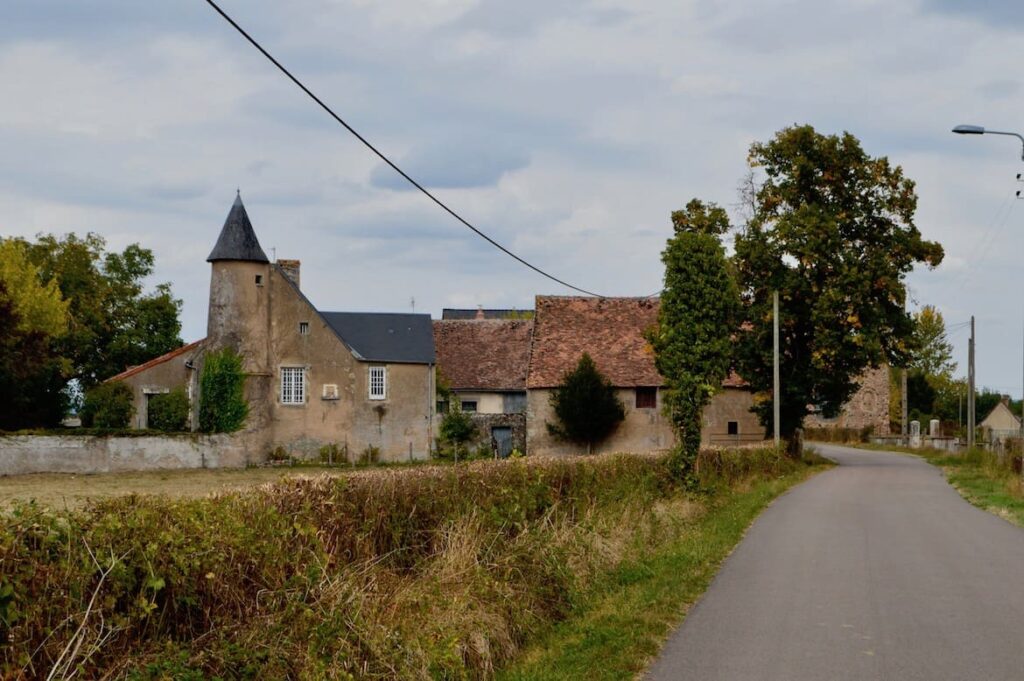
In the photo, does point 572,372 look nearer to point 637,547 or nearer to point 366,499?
point 637,547

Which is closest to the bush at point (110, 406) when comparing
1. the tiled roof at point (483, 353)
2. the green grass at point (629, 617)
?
the tiled roof at point (483, 353)

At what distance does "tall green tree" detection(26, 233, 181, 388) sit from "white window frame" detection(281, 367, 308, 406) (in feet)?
56.2

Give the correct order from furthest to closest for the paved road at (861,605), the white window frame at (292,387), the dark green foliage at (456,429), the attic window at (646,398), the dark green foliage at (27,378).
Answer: the dark green foliage at (456,429) < the attic window at (646,398) < the white window frame at (292,387) < the dark green foliage at (27,378) < the paved road at (861,605)

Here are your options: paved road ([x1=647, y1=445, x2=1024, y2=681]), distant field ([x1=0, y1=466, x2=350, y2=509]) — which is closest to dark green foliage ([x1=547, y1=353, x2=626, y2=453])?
distant field ([x1=0, y1=466, x2=350, y2=509])

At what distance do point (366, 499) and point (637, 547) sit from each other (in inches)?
234

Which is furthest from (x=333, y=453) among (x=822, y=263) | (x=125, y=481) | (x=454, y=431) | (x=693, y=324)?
(x=693, y=324)

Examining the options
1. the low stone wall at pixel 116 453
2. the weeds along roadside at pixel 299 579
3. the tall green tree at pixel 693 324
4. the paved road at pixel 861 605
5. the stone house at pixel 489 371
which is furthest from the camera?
the stone house at pixel 489 371

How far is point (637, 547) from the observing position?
48.8ft

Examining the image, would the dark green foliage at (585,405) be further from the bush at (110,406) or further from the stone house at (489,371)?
the bush at (110,406)

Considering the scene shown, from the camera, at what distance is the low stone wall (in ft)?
133

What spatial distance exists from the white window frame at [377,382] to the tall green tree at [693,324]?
1110 inches

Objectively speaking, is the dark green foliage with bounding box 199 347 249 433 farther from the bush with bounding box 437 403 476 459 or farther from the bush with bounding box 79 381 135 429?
the bush with bounding box 437 403 476 459

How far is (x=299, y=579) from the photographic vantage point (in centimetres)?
786

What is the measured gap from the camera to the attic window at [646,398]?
5309 cm
